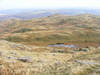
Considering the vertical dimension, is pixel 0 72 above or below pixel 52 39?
above

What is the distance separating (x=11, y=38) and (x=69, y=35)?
53860 millimetres

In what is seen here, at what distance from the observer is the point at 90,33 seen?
132250 mm

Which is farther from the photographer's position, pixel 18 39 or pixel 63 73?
pixel 18 39

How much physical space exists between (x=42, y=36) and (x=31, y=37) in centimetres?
1019

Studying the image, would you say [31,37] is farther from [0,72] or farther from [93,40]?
[0,72]

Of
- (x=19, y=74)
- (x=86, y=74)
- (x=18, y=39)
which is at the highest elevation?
(x=19, y=74)

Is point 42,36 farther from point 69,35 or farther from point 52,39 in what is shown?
point 69,35

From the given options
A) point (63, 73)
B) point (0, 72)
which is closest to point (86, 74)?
point (63, 73)

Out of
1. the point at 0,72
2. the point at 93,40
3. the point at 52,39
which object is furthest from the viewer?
the point at 52,39

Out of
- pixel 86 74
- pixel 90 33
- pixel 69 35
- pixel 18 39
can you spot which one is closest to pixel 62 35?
pixel 69 35

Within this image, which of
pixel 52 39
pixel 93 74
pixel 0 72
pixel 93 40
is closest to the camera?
pixel 0 72

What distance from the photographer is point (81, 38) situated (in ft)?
414

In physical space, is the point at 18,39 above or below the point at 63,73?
below

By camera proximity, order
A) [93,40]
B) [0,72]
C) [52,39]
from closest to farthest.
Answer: [0,72], [93,40], [52,39]
